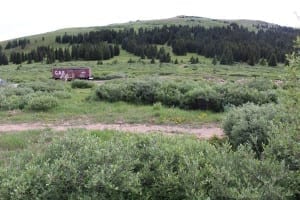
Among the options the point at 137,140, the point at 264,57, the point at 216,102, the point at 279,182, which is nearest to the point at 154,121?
the point at 216,102

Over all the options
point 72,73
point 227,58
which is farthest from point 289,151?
point 227,58

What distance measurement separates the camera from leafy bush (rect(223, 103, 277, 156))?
979cm

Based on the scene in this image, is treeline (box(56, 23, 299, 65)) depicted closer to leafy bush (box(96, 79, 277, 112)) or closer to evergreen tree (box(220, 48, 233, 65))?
evergreen tree (box(220, 48, 233, 65))

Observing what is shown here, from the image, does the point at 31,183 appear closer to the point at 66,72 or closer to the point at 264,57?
the point at 66,72

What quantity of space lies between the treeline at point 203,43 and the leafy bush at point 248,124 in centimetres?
6759

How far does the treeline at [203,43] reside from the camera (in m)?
86.9

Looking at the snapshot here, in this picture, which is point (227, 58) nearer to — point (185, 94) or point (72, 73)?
point (72, 73)

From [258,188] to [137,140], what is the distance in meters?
2.33

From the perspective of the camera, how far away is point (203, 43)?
3984 inches

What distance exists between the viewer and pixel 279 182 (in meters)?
6.29

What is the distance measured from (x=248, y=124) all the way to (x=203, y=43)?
92.2 m

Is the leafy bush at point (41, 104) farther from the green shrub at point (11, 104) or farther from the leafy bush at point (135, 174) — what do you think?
the leafy bush at point (135, 174)

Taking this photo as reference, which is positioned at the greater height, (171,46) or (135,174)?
(135,174)

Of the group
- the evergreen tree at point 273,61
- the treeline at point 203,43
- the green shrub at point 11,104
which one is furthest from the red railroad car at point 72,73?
the evergreen tree at point 273,61
